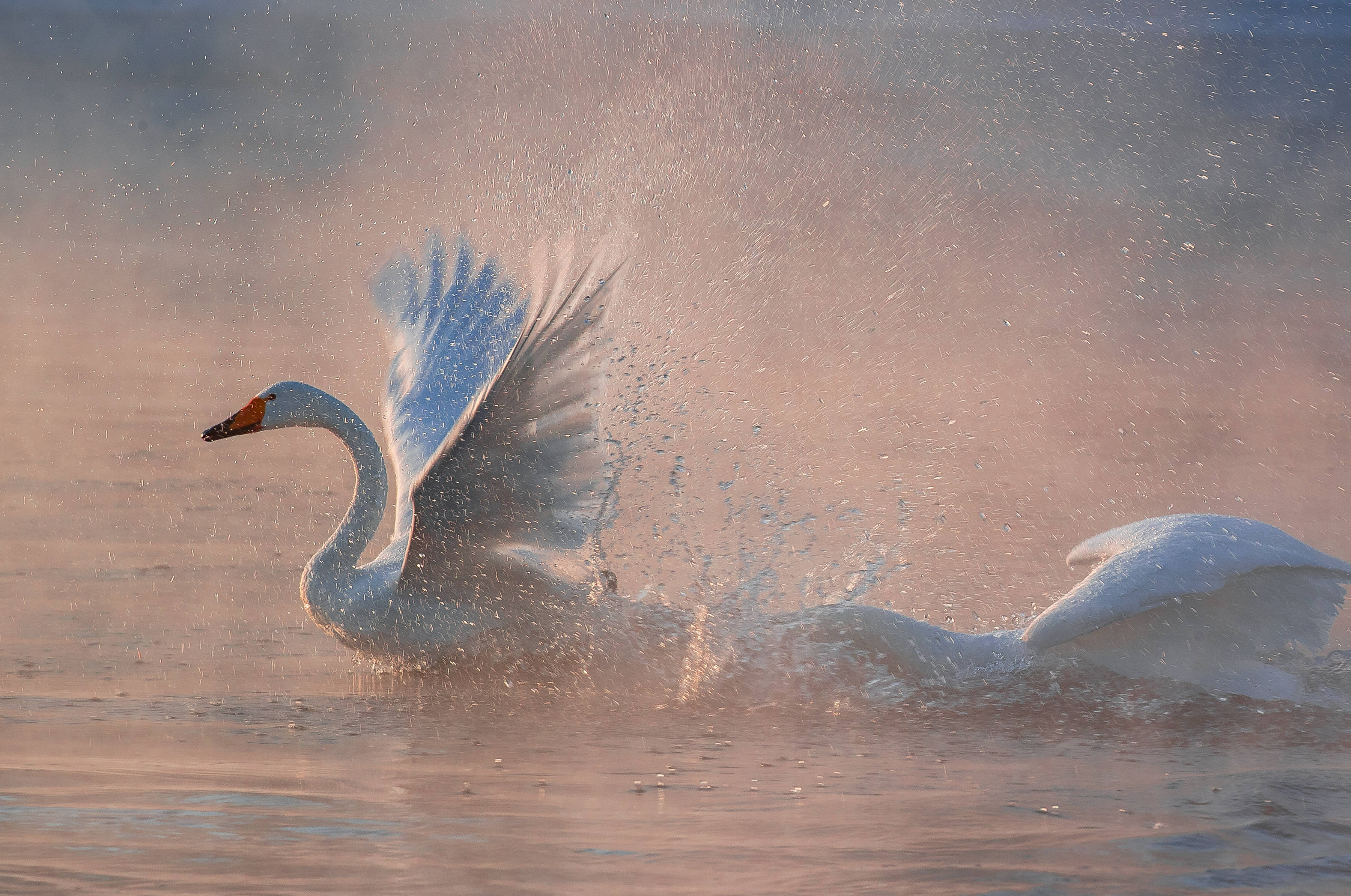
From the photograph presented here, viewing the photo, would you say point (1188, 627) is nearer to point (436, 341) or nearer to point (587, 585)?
point (587, 585)

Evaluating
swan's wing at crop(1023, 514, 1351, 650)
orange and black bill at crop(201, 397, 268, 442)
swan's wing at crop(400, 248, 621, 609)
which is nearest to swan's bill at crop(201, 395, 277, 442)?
orange and black bill at crop(201, 397, 268, 442)

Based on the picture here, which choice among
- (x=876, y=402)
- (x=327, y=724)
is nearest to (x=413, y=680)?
(x=327, y=724)

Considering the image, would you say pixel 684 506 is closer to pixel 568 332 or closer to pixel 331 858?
pixel 568 332

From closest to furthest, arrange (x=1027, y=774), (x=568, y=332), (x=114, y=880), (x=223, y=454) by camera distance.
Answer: (x=114, y=880)
(x=1027, y=774)
(x=568, y=332)
(x=223, y=454)

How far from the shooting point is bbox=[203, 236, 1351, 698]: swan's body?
15.8 feet

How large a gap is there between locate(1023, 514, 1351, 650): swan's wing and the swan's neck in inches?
104

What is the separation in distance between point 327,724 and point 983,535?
4215 mm

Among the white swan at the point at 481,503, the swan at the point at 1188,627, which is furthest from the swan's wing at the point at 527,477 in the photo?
the swan at the point at 1188,627

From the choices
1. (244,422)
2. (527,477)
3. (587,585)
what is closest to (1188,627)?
(587,585)

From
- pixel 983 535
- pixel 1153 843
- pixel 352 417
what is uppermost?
pixel 352 417

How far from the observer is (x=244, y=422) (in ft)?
21.2

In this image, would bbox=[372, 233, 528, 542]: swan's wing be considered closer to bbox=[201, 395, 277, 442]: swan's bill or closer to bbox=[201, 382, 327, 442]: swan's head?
bbox=[201, 382, 327, 442]: swan's head

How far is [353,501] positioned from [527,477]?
1534 mm

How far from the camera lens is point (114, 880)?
2.68 m
